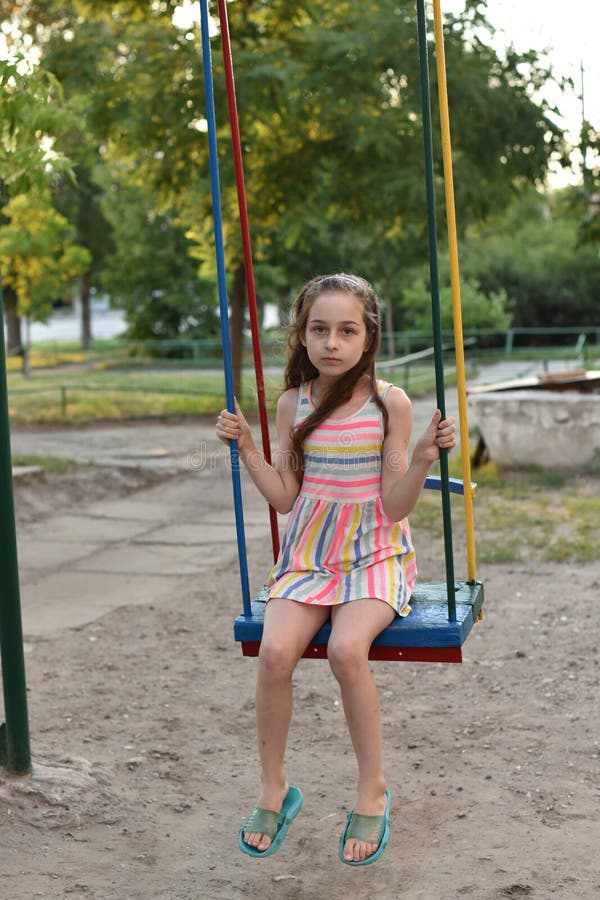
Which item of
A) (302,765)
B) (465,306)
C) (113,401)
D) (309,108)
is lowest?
(302,765)

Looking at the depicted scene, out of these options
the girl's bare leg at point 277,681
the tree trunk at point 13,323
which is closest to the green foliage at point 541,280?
the tree trunk at point 13,323

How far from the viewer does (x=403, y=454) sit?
2965mm

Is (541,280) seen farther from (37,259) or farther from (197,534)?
(197,534)

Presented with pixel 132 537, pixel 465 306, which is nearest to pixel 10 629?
pixel 132 537

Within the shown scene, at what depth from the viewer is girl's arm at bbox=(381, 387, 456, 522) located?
279 cm

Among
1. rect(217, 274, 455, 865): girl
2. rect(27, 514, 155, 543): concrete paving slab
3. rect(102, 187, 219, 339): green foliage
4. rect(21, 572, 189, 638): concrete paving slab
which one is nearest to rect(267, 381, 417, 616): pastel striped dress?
rect(217, 274, 455, 865): girl

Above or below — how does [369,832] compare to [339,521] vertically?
below

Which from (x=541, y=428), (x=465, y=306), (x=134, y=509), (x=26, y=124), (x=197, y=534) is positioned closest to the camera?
(x=26, y=124)

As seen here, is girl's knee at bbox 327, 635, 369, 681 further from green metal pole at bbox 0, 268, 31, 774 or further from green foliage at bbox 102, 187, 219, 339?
green foliage at bbox 102, 187, 219, 339

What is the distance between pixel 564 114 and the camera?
10773 millimetres

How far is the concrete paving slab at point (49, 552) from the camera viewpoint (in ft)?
21.8

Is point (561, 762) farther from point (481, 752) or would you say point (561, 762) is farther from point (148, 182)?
point (148, 182)

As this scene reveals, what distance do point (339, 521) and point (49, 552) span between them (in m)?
4.37

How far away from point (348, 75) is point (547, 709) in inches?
286
